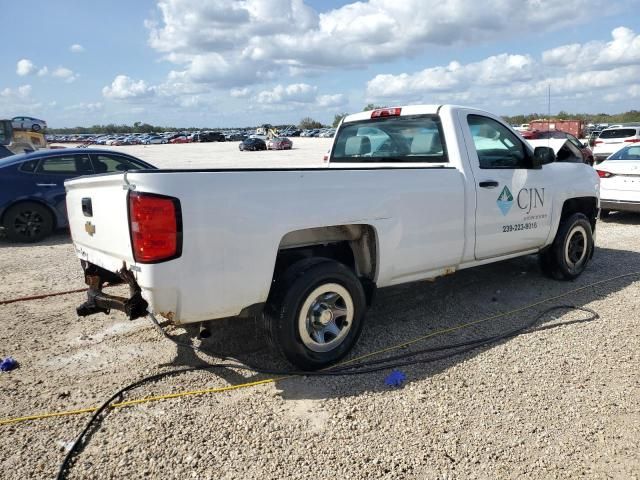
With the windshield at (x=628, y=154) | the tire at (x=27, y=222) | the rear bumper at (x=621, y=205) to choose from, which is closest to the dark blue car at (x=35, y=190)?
the tire at (x=27, y=222)

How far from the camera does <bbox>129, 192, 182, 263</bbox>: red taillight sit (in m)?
3.08

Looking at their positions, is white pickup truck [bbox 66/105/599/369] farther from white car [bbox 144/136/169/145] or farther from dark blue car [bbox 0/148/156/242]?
white car [bbox 144/136/169/145]

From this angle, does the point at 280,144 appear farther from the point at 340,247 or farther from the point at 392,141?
the point at 340,247

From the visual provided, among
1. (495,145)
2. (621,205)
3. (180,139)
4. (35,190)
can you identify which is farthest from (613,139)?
(180,139)

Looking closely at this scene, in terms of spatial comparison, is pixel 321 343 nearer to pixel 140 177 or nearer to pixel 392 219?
pixel 392 219

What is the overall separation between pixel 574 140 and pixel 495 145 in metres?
20.3

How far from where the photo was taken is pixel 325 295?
388 centimetres

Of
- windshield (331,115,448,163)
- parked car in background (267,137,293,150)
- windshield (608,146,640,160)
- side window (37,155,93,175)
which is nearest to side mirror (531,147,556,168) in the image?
windshield (331,115,448,163)

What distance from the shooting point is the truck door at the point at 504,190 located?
4879 mm

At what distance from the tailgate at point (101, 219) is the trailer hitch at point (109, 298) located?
0.11 meters

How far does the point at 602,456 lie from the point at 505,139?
3.36 meters

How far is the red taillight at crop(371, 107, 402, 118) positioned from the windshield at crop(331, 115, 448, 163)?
37 millimetres

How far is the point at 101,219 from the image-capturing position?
3.63 metres

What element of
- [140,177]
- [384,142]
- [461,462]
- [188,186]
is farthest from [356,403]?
[384,142]
